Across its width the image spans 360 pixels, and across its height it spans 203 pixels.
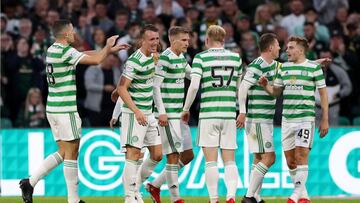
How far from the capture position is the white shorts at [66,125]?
1555cm

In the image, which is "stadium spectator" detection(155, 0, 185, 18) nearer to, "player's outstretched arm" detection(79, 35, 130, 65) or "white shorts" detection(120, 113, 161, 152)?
"white shorts" detection(120, 113, 161, 152)

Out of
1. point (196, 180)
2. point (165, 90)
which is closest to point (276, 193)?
point (196, 180)

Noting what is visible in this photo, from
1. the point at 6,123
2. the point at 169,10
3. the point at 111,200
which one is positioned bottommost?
the point at 111,200

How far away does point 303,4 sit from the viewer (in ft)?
77.1

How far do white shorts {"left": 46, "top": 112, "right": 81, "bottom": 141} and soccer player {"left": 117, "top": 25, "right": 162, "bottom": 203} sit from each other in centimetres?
57

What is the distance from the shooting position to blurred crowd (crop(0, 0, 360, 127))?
2177cm

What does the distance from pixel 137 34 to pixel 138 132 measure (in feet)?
22.7

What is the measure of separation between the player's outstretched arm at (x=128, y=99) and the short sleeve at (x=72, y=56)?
59 cm

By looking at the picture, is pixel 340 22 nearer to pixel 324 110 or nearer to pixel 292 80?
pixel 292 80

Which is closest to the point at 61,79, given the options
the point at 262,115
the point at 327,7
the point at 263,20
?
the point at 262,115

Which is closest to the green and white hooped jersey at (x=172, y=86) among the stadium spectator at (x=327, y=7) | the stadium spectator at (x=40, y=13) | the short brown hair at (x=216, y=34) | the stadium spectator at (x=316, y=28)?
the short brown hair at (x=216, y=34)

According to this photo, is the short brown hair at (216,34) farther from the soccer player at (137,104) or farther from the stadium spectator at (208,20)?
the stadium spectator at (208,20)

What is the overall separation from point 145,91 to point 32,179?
1805 millimetres

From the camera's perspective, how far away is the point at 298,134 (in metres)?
15.8
